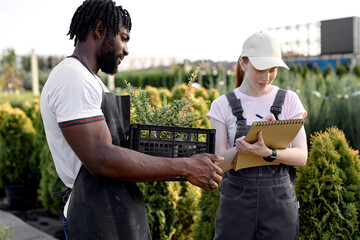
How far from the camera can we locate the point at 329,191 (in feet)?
8.70

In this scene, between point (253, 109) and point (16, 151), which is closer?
point (253, 109)

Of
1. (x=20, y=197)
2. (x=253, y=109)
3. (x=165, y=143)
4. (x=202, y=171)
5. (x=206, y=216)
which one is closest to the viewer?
(x=202, y=171)

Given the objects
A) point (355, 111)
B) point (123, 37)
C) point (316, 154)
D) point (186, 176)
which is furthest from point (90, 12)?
point (355, 111)

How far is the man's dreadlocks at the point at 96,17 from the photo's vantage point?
1579mm

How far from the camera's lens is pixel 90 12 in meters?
1.59

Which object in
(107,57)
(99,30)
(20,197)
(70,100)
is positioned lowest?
(20,197)

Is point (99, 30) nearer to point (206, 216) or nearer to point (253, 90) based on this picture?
point (253, 90)

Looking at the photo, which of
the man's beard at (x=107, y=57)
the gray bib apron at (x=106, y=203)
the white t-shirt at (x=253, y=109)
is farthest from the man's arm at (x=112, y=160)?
the white t-shirt at (x=253, y=109)

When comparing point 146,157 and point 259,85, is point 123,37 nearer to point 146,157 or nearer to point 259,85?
point 146,157

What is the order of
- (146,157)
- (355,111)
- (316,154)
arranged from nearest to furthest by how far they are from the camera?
1. (146,157)
2. (316,154)
3. (355,111)

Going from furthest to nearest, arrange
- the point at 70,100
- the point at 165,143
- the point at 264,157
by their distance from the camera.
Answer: the point at 264,157
the point at 165,143
the point at 70,100

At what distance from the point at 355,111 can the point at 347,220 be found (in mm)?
3135

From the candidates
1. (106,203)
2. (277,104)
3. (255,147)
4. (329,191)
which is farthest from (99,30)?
(329,191)

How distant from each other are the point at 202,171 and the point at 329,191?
4.92 feet
